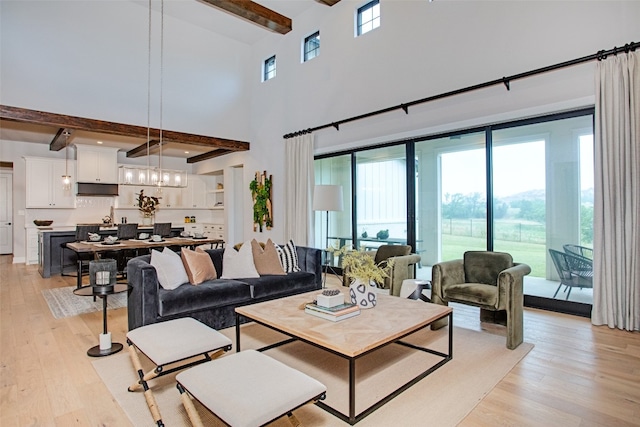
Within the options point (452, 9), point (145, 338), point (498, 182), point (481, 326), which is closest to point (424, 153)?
point (498, 182)

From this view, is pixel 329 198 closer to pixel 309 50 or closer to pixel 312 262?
pixel 312 262

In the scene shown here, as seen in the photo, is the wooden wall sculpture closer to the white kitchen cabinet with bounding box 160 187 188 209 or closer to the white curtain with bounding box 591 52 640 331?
the white kitchen cabinet with bounding box 160 187 188 209

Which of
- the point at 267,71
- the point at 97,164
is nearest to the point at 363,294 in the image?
the point at 267,71

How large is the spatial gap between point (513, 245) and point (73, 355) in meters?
4.78

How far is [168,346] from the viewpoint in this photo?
2.18 meters

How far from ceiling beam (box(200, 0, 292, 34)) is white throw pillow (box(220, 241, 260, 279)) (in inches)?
148

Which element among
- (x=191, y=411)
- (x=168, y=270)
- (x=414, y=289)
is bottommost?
(x=191, y=411)

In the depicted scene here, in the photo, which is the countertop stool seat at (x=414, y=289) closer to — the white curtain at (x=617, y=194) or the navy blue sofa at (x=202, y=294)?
the navy blue sofa at (x=202, y=294)

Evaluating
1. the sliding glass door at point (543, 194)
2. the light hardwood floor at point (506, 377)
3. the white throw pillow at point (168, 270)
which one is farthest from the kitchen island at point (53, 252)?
the sliding glass door at point (543, 194)

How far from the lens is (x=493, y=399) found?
87.2 inches

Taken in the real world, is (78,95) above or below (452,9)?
below

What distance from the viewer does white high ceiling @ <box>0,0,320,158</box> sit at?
6.73 meters

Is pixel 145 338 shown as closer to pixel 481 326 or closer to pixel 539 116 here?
pixel 481 326

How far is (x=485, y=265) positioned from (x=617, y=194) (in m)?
1.45
